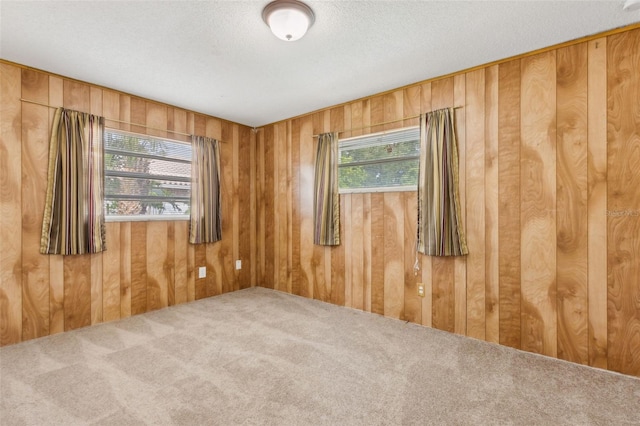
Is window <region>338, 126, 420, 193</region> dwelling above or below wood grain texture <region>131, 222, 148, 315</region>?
above

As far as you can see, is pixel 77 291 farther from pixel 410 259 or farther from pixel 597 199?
pixel 597 199

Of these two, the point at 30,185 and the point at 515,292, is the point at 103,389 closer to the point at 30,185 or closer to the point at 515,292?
the point at 30,185

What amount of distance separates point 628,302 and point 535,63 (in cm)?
193

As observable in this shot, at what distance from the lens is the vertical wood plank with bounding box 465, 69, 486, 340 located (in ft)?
8.83

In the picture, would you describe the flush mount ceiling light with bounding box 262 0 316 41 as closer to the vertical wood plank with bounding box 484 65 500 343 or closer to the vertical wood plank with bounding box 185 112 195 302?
the vertical wood plank with bounding box 484 65 500 343

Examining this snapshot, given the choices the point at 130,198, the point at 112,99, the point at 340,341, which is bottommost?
the point at 340,341

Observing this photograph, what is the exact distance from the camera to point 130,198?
3305 millimetres

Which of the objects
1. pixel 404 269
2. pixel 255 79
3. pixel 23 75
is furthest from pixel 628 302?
pixel 23 75

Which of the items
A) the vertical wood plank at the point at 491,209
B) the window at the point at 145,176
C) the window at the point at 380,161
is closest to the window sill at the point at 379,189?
the window at the point at 380,161

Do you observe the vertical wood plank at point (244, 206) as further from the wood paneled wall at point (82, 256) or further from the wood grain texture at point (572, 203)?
the wood grain texture at point (572, 203)

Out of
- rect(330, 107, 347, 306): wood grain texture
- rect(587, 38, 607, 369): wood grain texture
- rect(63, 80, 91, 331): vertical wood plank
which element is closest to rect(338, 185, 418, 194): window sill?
rect(330, 107, 347, 306): wood grain texture

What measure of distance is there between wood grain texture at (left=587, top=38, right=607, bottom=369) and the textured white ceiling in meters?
0.30

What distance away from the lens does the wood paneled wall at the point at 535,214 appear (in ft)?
7.07

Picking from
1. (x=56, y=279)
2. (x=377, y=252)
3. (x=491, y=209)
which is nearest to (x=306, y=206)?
(x=377, y=252)
